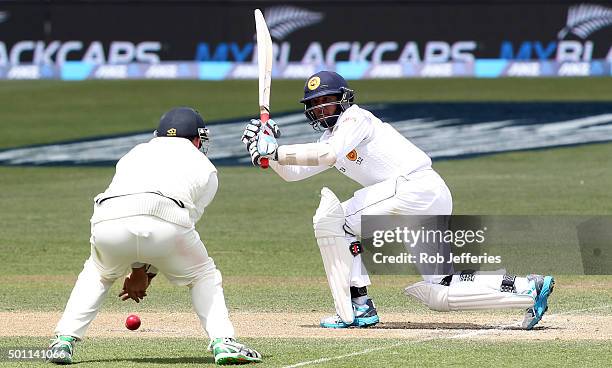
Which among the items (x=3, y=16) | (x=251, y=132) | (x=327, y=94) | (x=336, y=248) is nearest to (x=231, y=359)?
(x=336, y=248)

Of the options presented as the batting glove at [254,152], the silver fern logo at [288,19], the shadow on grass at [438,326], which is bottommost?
the silver fern logo at [288,19]

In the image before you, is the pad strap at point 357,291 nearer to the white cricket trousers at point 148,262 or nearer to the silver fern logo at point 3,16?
the white cricket trousers at point 148,262

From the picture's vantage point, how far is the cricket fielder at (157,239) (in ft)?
25.8

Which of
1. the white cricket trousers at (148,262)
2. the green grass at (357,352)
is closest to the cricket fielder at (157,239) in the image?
the white cricket trousers at (148,262)

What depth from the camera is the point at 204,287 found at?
318 inches

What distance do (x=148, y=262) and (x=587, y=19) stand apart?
889 inches

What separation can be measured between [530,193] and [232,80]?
1349cm

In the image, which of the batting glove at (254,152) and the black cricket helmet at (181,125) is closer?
the black cricket helmet at (181,125)

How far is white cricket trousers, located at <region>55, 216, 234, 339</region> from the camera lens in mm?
7855

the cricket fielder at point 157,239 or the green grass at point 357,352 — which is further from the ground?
the cricket fielder at point 157,239

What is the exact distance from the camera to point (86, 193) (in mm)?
19969

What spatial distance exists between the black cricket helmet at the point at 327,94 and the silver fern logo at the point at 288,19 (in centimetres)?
2017

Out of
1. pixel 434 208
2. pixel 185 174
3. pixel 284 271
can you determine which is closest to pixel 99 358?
pixel 185 174

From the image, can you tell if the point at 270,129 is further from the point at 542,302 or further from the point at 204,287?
the point at 542,302
